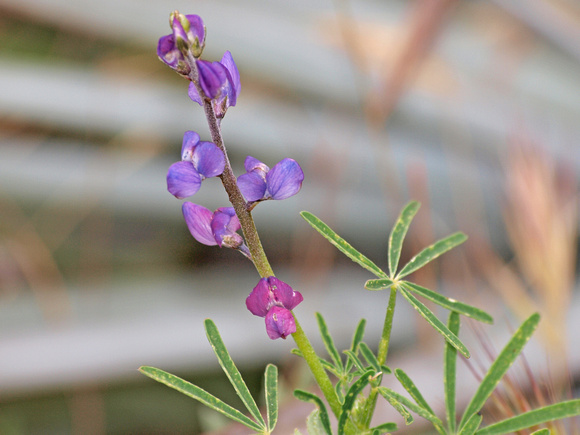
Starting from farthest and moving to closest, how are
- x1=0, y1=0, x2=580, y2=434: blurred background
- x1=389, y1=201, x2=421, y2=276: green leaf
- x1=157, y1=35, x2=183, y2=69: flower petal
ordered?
x1=0, y1=0, x2=580, y2=434: blurred background → x1=389, y1=201, x2=421, y2=276: green leaf → x1=157, y1=35, x2=183, y2=69: flower petal

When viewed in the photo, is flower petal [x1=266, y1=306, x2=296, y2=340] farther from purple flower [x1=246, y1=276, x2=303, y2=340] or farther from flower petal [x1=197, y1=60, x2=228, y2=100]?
flower petal [x1=197, y1=60, x2=228, y2=100]

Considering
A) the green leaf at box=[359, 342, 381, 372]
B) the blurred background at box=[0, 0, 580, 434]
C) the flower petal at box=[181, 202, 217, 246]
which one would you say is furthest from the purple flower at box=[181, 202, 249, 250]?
the blurred background at box=[0, 0, 580, 434]

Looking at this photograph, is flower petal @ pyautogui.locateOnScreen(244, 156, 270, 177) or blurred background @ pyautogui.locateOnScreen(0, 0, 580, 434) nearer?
flower petal @ pyautogui.locateOnScreen(244, 156, 270, 177)

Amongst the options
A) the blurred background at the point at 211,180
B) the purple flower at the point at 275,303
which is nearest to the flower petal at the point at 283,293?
the purple flower at the point at 275,303

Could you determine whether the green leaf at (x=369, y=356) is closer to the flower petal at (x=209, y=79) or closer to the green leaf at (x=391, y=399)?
the green leaf at (x=391, y=399)

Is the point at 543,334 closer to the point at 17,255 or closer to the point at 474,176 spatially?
the point at 474,176

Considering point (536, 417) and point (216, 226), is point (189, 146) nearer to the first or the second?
point (216, 226)
